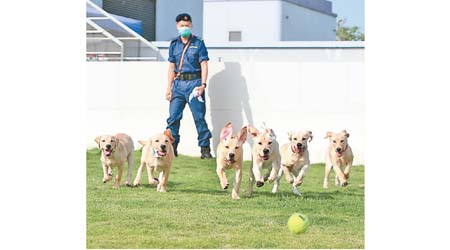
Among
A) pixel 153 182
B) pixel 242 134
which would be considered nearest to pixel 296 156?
pixel 242 134

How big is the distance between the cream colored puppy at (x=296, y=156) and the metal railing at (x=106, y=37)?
2628mm

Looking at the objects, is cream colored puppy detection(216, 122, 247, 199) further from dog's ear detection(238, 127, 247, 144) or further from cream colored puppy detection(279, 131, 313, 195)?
cream colored puppy detection(279, 131, 313, 195)

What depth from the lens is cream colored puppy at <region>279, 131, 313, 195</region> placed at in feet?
21.9

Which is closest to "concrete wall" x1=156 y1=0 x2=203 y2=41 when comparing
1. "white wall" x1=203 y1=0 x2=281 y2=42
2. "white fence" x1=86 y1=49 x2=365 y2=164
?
"white wall" x1=203 y1=0 x2=281 y2=42

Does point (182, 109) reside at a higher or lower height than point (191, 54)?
lower

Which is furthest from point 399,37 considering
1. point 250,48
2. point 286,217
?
point 250,48

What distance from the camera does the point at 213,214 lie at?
248 inches

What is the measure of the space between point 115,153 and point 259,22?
7.21 m

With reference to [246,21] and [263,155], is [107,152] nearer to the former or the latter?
[263,155]

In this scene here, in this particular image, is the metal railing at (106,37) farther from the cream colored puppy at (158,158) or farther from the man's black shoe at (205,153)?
the cream colored puppy at (158,158)

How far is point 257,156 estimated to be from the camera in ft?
21.7

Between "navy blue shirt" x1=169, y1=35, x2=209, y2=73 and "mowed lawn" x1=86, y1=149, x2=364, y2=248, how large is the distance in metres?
0.76

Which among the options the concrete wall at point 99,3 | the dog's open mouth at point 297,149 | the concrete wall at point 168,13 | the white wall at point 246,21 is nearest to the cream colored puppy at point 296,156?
the dog's open mouth at point 297,149

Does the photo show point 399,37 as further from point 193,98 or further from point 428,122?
point 193,98
